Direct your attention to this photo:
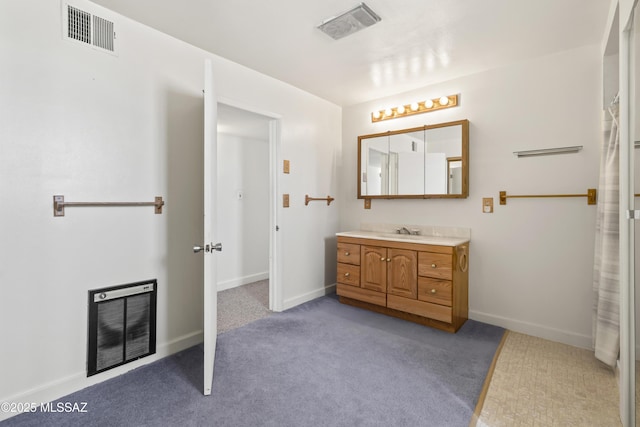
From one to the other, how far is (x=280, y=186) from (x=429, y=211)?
1.62 m

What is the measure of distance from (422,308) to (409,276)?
1.01 feet

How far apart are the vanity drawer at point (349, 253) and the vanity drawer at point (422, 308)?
1.72 feet

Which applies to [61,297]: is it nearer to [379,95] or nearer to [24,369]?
[24,369]

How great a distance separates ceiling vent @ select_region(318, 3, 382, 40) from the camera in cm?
201

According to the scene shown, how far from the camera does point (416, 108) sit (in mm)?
3330

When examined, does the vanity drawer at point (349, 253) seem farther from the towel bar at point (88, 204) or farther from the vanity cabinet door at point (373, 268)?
the towel bar at point (88, 204)

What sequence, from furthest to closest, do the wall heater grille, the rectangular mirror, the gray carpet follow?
the rectangular mirror, the wall heater grille, the gray carpet

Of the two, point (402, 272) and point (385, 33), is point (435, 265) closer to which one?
point (402, 272)

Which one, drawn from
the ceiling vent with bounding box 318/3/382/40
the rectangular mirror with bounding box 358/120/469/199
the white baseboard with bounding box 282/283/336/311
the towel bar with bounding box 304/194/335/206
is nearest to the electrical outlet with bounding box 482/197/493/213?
the rectangular mirror with bounding box 358/120/469/199

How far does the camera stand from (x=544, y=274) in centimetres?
265

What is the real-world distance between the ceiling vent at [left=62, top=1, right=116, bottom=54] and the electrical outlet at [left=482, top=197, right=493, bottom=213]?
323 cm

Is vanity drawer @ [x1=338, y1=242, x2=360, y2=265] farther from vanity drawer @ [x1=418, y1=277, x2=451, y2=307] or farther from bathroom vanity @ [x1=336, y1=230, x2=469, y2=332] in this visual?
vanity drawer @ [x1=418, y1=277, x2=451, y2=307]

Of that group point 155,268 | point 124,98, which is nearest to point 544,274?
point 155,268

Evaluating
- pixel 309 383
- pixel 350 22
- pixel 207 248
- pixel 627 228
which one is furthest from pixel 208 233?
pixel 627 228
